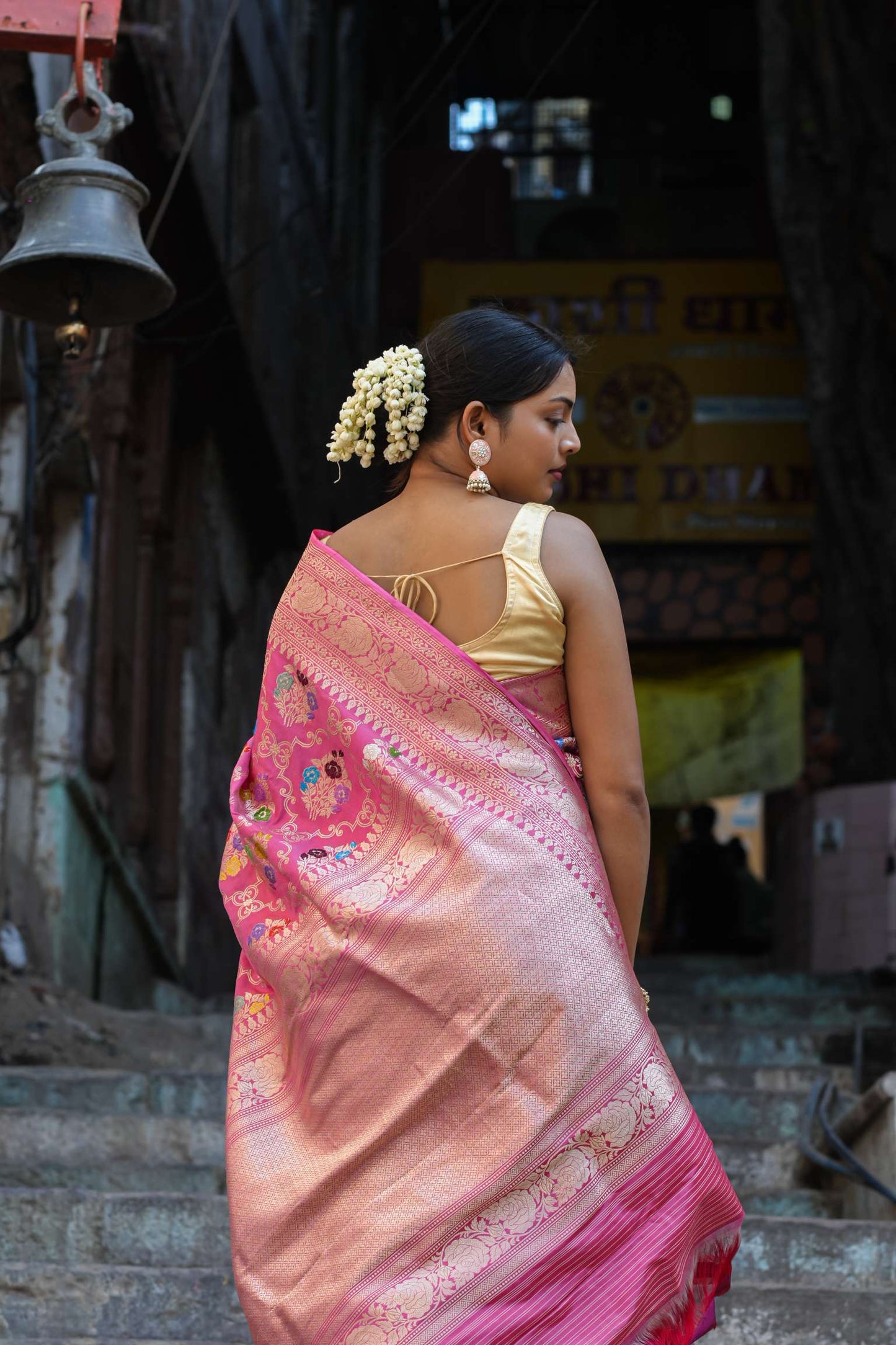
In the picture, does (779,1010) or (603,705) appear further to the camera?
(779,1010)

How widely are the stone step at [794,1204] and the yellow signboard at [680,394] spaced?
36.1ft

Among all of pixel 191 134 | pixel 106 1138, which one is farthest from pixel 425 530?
pixel 191 134

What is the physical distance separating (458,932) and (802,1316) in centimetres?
135

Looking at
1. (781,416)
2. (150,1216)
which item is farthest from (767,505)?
(150,1216)

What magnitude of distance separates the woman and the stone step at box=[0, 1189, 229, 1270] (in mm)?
1344

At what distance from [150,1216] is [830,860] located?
26.4 feet

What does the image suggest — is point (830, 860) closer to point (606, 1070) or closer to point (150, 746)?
point (150, 746)

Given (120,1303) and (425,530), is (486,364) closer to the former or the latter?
(425,530)

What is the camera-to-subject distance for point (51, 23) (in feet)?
11.6

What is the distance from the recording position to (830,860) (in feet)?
36.3

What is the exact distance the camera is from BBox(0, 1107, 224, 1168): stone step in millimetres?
4223

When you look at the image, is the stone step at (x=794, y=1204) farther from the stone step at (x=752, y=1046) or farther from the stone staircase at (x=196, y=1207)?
the stone step at (x=752, y=1046)

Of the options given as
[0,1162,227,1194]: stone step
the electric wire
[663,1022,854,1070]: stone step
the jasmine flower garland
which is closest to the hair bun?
the jasmine flower garland

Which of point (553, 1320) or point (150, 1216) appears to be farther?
point (150, 1216)
